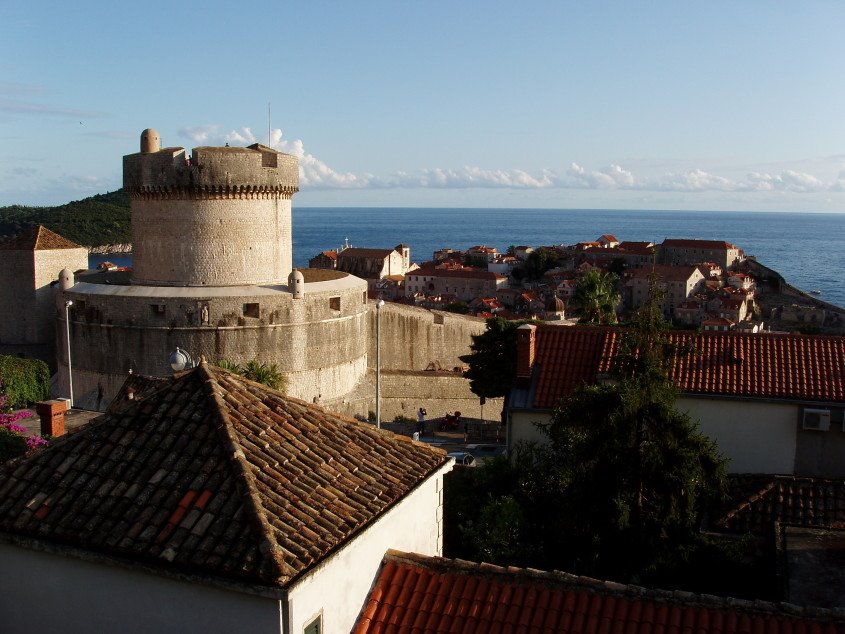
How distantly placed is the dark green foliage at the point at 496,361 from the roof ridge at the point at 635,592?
2048 cm

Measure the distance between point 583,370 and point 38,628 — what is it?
1124 cm

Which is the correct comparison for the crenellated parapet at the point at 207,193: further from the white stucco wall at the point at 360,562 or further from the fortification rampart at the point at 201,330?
the white stucco wall at the point at 360,562

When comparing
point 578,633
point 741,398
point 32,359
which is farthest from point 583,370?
point 32,359

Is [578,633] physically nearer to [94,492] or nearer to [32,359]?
[94,492]

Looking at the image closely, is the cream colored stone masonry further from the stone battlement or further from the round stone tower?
the stone battlement

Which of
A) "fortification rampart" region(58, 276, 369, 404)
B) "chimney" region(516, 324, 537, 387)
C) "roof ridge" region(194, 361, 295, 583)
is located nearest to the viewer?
"roof ridge" region(194, 361, 295, 583)

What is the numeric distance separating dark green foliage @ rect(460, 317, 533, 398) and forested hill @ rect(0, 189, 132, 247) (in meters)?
106

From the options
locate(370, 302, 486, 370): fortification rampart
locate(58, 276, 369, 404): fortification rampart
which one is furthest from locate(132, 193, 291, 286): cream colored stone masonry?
locate(370, 302, 486, 370): fortification rampart

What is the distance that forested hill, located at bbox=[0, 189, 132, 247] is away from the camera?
4911 inches

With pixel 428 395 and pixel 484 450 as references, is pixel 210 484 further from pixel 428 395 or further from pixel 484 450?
pixel 428 395

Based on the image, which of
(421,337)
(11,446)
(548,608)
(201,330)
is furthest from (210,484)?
(421,337)

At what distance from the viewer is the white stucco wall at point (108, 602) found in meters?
4.83

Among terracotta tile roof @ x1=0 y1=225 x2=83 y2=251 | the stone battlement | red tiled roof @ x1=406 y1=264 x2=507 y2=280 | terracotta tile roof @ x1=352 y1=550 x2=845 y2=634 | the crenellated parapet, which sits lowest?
red tiled roof @ x1=406 y1=264 x2=507 y2=280

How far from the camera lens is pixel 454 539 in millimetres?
11148
